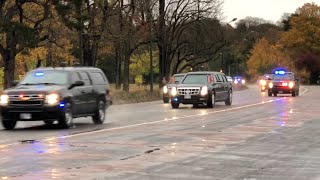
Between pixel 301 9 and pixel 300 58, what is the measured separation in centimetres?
1172

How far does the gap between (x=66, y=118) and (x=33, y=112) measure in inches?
39.5

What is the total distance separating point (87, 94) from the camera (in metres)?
17.5

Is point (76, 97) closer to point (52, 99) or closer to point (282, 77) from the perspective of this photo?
point (52, 99)

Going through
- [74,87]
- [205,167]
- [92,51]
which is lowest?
[205,167]

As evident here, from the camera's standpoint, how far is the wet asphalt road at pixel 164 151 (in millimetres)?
8711

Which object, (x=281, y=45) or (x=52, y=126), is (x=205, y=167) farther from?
(x=281, y=45)

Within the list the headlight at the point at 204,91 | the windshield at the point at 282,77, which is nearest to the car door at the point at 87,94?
the headlight at the point at 204,91

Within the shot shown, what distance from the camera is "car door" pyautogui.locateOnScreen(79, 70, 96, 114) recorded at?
17359 mm

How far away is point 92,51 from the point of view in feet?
153

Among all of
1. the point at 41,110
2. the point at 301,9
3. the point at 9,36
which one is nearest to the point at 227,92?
the point at 41,110

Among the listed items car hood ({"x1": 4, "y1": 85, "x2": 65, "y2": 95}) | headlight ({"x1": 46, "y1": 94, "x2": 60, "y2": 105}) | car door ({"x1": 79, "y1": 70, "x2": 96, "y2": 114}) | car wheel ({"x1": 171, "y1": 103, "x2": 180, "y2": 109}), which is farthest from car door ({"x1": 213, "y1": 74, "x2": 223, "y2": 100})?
headlight ({"x1": 46, "y1": 94, "x2": 60, "y2": 105})

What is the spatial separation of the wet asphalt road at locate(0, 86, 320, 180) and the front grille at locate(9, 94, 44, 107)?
813mm

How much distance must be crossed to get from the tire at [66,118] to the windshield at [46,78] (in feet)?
3.02

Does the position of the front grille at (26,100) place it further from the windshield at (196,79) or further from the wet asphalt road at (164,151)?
the windshield at (196,79)
